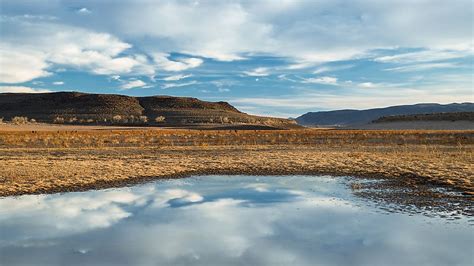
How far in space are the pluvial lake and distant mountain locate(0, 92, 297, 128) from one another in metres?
84.5

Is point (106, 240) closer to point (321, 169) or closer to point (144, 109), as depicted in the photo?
point (321, 169)

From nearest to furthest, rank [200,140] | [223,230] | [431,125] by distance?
1. [223,230]
2. [200,140]
3. [431,125]

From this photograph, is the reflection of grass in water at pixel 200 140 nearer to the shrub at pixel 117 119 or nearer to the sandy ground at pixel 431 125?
the sandy ground at pixel 431 125

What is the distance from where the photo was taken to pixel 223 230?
9297mm

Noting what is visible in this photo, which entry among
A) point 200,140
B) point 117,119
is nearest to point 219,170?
point 200,140

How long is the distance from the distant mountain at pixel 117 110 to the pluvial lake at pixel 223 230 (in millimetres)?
84533

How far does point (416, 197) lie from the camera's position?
12875 millimetres

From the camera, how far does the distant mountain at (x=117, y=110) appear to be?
102 m

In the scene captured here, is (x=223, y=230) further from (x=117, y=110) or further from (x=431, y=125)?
(x=117, y=110)

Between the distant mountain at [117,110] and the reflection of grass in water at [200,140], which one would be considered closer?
the reflection of grass in water at [200,140]

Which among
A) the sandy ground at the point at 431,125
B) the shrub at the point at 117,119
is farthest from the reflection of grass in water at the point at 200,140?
the shrub at the point at 117,119

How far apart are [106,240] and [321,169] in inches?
502

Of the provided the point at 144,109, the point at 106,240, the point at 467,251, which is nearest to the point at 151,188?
the point at 106,240

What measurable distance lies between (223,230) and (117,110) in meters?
113
